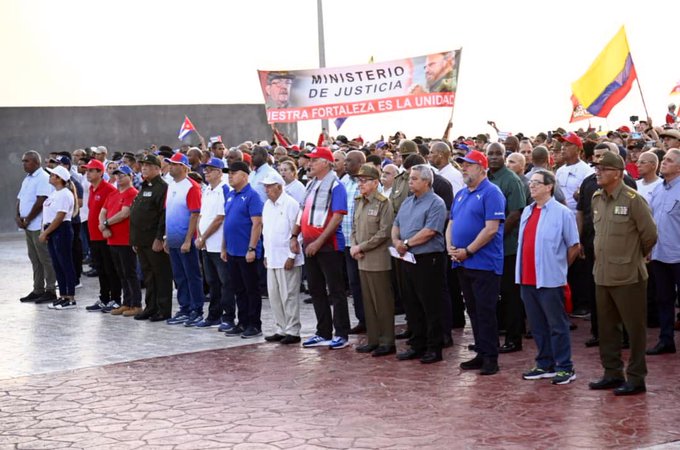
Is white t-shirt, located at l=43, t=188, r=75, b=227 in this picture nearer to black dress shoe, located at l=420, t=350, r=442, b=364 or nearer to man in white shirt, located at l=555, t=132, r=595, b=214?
black dress shoe, located at l=420, t=350, r=442, b=364

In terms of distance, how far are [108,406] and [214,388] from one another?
1.06m

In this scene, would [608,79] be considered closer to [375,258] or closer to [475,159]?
[375,258]

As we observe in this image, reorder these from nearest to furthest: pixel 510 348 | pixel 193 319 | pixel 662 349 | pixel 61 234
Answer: pixel 662 349 → pixel 510 348 → pixel 193 319 → pixel 61 234

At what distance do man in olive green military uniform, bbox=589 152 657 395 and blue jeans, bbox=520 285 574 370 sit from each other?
1.24 feet

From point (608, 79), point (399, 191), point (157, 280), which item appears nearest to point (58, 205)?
point (157, 280)

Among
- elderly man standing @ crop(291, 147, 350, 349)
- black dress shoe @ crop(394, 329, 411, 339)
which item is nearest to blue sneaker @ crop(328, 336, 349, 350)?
elderly man standing @ crop(291, 147, 350, 349)

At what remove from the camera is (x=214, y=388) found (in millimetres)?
10359

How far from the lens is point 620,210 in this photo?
31.6 ft

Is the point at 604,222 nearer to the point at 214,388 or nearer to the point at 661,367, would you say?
the point at 661,367

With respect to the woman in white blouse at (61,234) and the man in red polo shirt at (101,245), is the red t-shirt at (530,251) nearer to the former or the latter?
the man in red polo shirt at (101,245)

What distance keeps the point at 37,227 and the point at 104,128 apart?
13.8 m

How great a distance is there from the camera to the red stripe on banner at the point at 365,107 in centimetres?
2206

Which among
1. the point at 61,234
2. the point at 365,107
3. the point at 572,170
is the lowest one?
the point at 61,234

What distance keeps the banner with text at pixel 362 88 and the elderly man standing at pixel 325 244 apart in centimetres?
980
